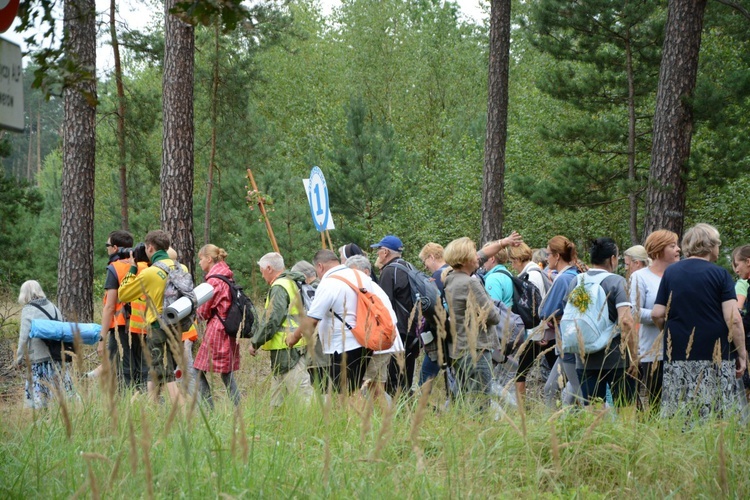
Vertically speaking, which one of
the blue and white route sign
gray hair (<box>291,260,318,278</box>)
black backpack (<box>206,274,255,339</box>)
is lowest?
black backpack (<box>206,274,255,339</box>)

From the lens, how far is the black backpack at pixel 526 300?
26.2 ft

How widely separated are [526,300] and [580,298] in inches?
75.1

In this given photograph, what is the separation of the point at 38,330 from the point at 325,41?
39.2 meters

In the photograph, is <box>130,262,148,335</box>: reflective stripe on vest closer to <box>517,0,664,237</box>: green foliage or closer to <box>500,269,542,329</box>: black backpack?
<box>500,269,542,329</box>: black backpack

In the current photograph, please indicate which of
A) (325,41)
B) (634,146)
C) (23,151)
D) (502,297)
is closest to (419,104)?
(325,41)

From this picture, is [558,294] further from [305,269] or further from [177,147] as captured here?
[177,147]

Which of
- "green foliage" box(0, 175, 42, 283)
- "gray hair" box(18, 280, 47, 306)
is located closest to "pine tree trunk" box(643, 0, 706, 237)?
"gray hair" box(18, 280, 47, 306)

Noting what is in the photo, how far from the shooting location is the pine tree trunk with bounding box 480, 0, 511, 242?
533 inches

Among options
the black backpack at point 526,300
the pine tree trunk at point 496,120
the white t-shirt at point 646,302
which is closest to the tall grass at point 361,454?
the white t-shirt at point 646,302

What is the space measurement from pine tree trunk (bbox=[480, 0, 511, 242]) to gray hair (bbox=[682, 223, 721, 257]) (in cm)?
779

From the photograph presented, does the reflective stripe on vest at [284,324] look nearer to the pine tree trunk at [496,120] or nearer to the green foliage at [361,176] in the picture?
the pine tree trunk at [496,120]

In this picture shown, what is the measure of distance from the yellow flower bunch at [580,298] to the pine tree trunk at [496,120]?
7419 mm

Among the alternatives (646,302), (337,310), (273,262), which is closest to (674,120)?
(646,302)

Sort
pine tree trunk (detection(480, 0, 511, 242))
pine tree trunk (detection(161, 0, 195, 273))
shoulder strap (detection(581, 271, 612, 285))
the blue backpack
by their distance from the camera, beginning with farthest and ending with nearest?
pine tree trunk (detection(480, 0, 511, 242))
pine tree trunk (detection(161, 0, 195, 273))
shoulder strap (detection(581, 271, 612, 285))
the blue backpack
